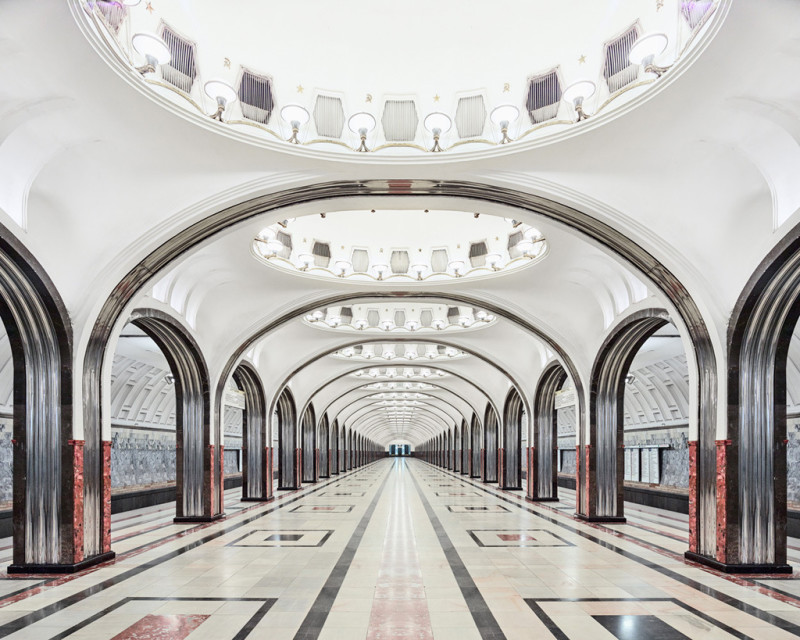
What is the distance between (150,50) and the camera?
7.27 m

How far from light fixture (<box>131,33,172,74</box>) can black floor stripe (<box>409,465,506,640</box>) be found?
23.6ft

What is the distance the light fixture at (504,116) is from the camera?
8953mm

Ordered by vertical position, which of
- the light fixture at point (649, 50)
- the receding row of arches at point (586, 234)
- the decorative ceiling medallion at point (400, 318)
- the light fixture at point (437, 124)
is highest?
the light fixture at point (649, 50)

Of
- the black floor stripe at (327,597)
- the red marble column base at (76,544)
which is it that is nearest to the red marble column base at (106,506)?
the red marble column base at (76,544)

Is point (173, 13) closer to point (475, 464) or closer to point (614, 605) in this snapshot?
point (614, 605)

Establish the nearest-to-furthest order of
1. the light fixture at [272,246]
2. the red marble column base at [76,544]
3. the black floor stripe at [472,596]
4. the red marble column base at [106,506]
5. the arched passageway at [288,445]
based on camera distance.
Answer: the black floor stripe at [472,596]
the red marble column base at [76,544]
the red marble column base at [106,506]
the light fixture at [272,246]
the arched passageway at [288,445]

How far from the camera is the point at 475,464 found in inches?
1553

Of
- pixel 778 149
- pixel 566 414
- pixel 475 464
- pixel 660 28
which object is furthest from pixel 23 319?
pixel 475 464

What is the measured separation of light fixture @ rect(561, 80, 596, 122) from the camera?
8391mm

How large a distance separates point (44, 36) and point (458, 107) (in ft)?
17.9

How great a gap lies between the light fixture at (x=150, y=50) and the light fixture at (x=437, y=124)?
3.60 metres

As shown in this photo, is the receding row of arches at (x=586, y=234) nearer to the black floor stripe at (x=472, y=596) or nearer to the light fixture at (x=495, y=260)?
the black floor stripe at (x=472, y=596)

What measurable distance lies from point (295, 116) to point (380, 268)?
23.0ft

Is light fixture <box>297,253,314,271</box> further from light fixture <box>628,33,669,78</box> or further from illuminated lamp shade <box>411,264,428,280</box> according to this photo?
light fixture <box>628,33,669,78</box>
